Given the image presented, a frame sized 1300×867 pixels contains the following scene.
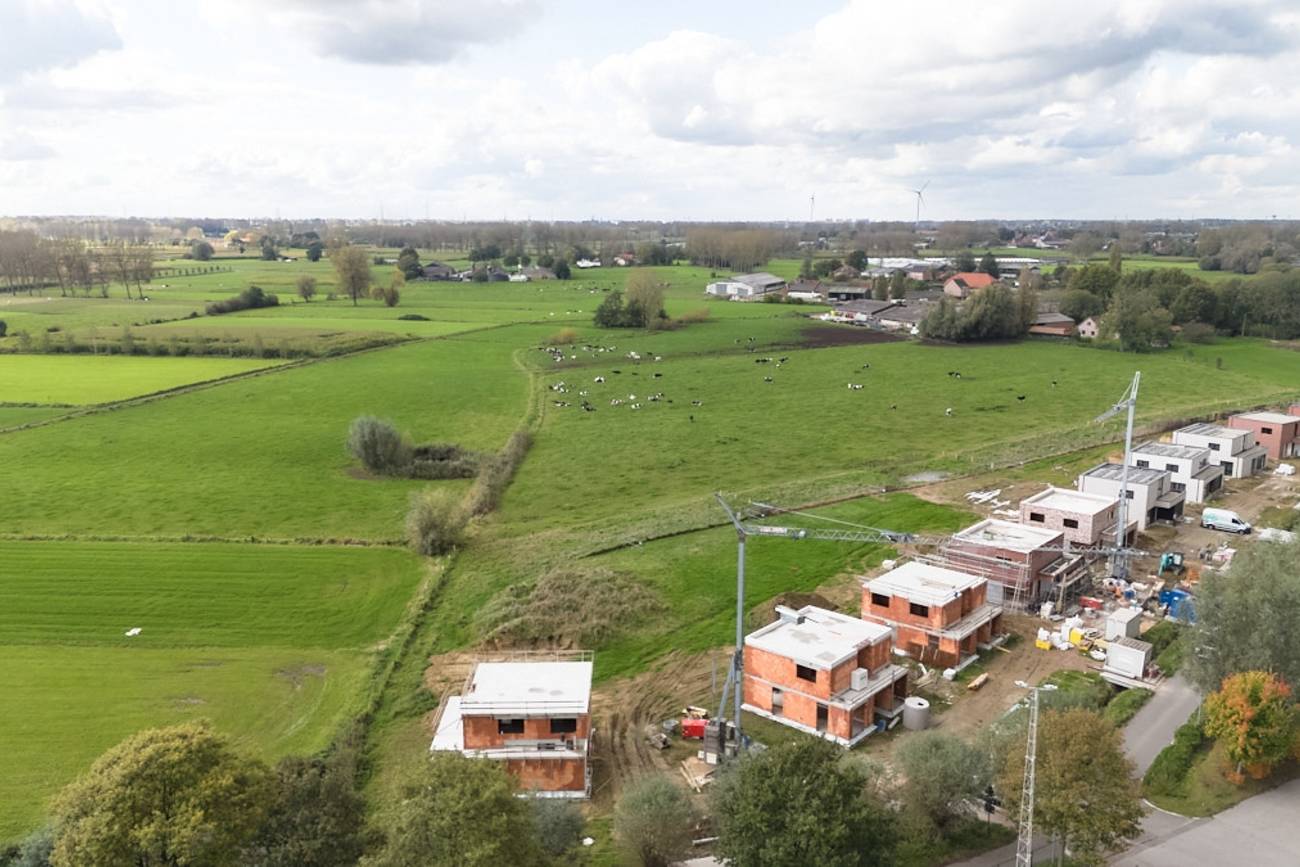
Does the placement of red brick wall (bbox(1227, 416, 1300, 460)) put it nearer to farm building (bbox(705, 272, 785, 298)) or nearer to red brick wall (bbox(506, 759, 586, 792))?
red brick wall (bbox(506, 759, 586, 792))

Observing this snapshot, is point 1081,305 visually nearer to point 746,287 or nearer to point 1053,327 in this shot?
point 1053,327

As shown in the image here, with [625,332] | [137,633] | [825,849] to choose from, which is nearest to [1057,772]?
[825,849]

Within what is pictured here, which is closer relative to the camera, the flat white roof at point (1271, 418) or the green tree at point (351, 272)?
the flat white roof at point (1271, 418)

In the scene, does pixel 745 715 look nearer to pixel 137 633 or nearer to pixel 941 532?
pixel 941 532

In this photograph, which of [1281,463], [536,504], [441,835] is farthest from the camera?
[1281,463]

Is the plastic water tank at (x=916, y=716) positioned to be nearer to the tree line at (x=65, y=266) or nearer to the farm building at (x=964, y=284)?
the farm building at (x=964, y=284)

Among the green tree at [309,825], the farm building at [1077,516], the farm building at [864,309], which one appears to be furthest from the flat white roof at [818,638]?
the farm building at [864,309]

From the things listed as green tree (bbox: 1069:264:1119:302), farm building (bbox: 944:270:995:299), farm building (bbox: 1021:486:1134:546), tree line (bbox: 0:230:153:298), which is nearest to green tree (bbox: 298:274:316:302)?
tree line (bbox: 0:230:153:298)
